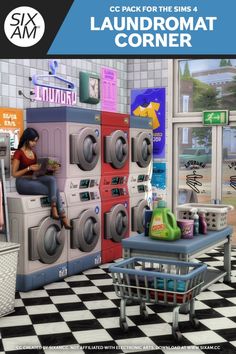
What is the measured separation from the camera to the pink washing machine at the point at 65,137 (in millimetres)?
5297

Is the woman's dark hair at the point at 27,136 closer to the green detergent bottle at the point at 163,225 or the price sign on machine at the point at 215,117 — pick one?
the green detergent bottle at the point at 163,225

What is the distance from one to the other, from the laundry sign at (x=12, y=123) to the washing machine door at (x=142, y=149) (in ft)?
5.42

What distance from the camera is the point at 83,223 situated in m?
5.48

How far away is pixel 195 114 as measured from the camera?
23.8 feet

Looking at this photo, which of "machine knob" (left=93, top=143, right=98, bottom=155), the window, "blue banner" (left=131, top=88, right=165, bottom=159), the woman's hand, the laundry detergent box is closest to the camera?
the laundry detergent box

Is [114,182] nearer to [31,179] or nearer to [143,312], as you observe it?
[31,179]

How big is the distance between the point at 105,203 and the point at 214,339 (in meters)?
2.65

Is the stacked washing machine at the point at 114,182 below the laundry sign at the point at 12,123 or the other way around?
below

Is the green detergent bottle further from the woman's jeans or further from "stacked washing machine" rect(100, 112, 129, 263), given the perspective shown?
"stacked washing machine" rect(100, 112, 129, 263)

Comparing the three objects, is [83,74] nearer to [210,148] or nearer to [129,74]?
[129,74]

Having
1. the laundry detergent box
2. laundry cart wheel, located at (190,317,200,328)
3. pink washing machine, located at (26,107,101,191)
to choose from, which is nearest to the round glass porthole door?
pink washing machine, located at (26,107,101,191)

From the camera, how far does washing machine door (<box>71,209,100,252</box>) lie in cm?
539

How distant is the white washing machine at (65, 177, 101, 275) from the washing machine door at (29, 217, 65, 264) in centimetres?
25

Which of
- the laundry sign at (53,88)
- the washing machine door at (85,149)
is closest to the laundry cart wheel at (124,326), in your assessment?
the washing machine door at (85,149)
